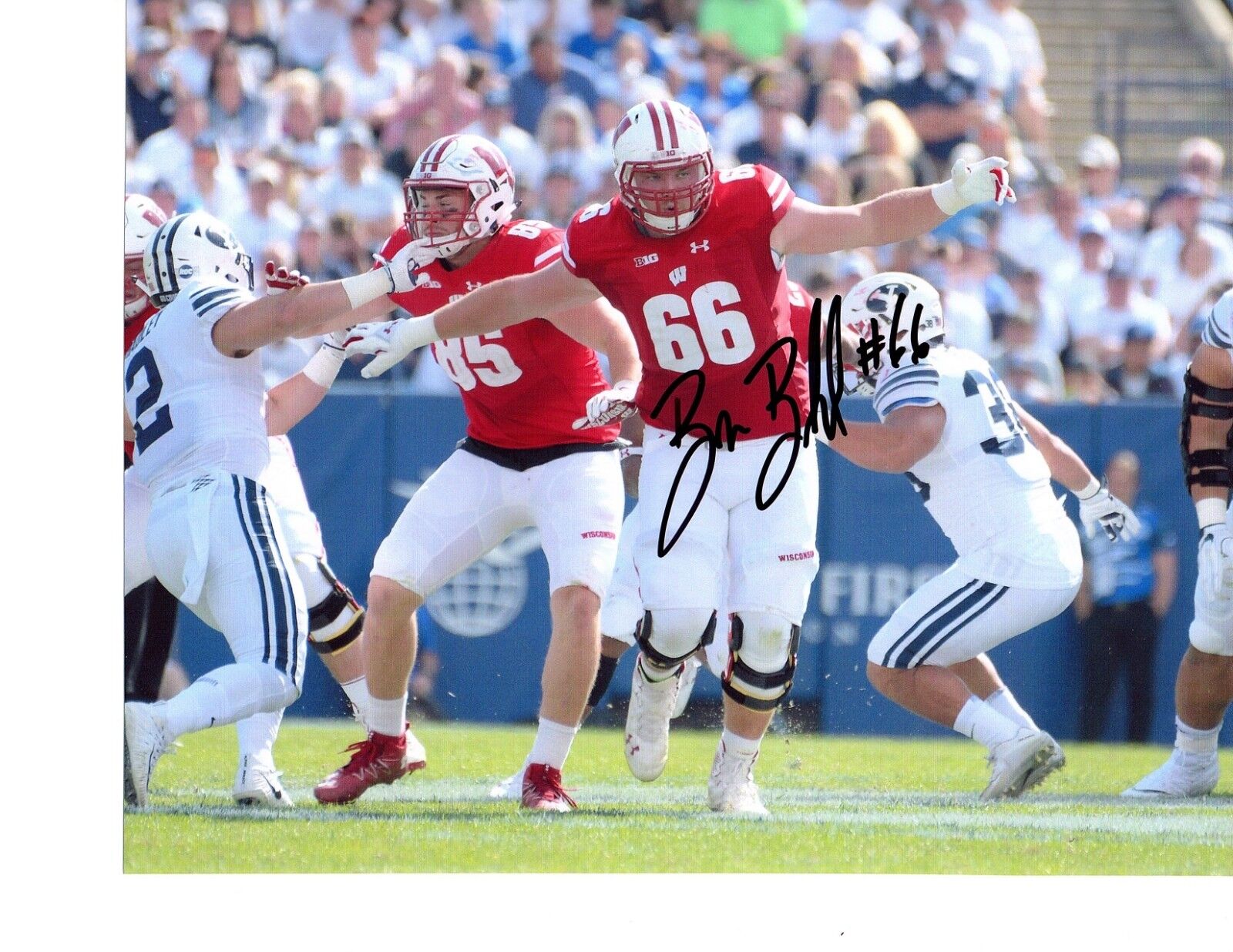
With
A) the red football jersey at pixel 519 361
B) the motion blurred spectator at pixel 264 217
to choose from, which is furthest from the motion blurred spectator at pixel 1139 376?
the motion blurred spectator at pixel 264 217

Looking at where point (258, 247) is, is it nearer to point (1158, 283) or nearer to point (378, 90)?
point (378, 90)

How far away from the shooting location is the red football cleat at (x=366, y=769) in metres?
4.58

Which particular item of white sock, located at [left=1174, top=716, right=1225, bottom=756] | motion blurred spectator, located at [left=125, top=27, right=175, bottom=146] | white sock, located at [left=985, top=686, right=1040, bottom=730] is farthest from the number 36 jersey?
motion blurred spectator, located at [left=125, top=27, right=175, bottom=146]

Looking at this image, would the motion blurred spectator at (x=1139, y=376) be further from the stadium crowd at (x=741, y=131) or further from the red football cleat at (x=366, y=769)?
the red football cleat at (x=366, y=769)

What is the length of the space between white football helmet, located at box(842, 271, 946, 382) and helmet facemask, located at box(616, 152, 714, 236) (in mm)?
811

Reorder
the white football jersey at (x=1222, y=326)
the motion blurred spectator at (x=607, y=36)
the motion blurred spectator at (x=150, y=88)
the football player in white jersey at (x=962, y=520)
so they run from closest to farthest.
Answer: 1. the football player in white jersey at (x=962, y=520)
2. the white football jersey at (x=1222, y=326)
3. the motion blurred spectator at (x=150, y=88)
4. the motion blurred spectator at (x=607, y=36)

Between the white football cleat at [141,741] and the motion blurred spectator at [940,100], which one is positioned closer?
the white football cleat at [141,741]

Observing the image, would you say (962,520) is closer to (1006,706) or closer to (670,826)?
(1006,706)

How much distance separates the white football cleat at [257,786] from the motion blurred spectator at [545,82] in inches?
131

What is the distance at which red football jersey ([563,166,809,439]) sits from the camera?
4289 millimetres

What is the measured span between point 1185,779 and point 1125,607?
1.46m

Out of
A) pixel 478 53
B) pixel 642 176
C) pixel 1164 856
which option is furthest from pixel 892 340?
pixel 478 53

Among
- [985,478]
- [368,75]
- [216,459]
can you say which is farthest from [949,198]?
[368,75]

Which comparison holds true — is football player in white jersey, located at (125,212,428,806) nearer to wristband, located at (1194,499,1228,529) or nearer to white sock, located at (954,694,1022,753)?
white sock, located at (954,694,1022,753)
